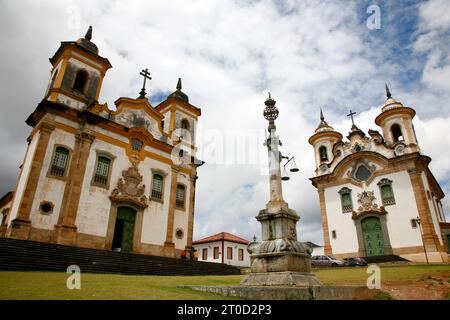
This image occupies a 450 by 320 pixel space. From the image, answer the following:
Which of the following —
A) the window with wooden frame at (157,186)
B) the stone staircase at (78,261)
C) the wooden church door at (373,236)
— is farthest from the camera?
the wooden church door at (373,236)

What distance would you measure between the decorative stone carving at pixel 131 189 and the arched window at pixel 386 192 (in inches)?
718

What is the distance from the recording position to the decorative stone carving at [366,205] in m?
22.9

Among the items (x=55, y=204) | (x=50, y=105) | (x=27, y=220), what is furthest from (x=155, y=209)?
(x=50, y=105)

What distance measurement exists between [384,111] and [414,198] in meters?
8.02

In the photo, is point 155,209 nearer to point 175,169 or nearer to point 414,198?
point 175,169

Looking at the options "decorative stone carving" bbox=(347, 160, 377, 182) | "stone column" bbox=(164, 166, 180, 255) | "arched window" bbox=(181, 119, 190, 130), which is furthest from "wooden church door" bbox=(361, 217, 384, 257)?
"arched window" bbox=(181, 119, 190, 130)

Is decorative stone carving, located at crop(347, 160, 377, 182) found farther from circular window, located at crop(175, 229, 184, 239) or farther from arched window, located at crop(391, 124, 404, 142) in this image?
circular window, located at crop(175, 229, 184, 239)

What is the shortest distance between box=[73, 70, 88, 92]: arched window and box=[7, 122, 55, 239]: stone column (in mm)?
4220

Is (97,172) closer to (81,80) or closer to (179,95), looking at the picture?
(81,80)

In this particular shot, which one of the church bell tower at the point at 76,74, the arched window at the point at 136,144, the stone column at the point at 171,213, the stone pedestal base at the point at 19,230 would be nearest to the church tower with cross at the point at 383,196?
the stone column at the point at 171,213

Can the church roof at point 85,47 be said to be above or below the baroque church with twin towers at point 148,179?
above

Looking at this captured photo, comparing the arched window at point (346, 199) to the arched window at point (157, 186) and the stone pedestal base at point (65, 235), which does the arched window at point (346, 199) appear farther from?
the stone pedestal base at point (65, 235)

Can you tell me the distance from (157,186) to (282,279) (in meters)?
15.2

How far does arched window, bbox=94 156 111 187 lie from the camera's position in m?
17.1
